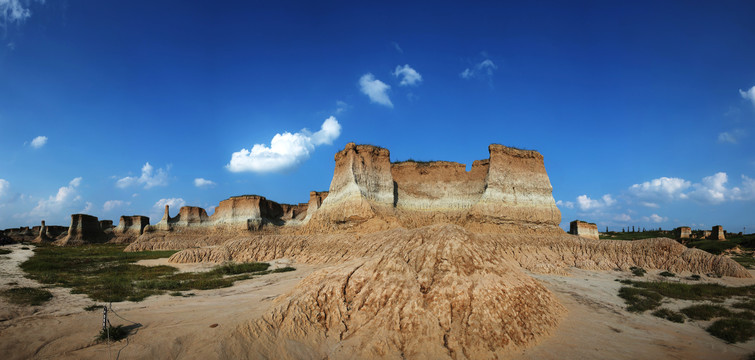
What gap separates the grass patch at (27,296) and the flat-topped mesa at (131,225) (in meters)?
54.7

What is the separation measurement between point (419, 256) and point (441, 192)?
2763 centimetres

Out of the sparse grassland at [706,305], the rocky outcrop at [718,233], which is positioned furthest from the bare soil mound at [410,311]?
the rocky outcrop at [718,233]

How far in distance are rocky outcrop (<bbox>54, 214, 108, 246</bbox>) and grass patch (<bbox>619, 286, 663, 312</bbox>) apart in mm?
64606

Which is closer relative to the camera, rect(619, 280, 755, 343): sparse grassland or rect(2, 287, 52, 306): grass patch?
rect(619, 280, 755, 343): sparse grassland

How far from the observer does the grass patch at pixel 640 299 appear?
9.63 meters

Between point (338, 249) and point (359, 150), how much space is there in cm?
1666

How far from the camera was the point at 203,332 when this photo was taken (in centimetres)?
569

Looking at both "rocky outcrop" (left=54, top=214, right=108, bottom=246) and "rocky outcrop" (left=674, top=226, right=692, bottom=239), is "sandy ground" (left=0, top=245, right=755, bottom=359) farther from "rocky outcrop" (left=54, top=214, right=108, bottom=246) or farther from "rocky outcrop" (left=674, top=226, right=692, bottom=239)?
"rocky outcrop" (left=54, top=214, right=108, bottom=246)

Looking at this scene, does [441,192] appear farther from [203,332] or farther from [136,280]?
[203,332]

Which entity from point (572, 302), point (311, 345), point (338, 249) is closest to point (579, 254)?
point (572, 302)

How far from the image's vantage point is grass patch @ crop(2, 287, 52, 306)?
830 cm

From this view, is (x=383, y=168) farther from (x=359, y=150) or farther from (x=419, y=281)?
(x=419, y=281)

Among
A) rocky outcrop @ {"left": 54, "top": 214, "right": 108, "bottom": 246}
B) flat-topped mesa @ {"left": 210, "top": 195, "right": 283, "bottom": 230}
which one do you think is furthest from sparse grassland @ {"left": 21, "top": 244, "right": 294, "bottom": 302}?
rocky outcrop @ {"left": 54, "top": 214, "right": 108, "bottom": 246}

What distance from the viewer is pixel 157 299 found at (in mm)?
9195
